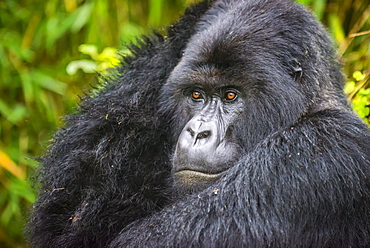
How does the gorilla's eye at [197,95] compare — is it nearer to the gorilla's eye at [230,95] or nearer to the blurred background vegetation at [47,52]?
the gorilla's eye at [230,95]

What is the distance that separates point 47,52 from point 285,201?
16.3 feet

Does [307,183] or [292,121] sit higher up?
[292,121]

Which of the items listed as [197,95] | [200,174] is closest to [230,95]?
[197,95]

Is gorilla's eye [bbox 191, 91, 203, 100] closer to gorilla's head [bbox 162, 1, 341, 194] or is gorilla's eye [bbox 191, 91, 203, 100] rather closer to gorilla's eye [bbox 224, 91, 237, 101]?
gorilla's head [bbox 162, 1, 341, 194]

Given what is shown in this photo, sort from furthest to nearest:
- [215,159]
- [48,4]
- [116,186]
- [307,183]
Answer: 1. [48,4]
2. [116,186]
3. [215,159]
4. [307,183]

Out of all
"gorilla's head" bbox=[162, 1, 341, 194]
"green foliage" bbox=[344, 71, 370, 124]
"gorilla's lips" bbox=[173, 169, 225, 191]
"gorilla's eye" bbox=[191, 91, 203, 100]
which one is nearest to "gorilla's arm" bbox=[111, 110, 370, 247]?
"gorilla's lips" bbox=[173, 169, 225, 191]

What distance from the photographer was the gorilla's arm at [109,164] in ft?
10.6

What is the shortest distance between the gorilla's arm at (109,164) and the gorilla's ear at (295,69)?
83cm

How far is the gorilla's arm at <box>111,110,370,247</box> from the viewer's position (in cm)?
280

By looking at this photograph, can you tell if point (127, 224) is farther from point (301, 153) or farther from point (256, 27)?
point (256, 27)

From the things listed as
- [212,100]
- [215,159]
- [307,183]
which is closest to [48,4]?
[212,100]

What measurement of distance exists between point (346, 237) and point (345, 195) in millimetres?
273

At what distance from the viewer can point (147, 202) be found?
10.8 ft

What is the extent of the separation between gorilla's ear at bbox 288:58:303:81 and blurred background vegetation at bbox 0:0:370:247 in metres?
2.43
